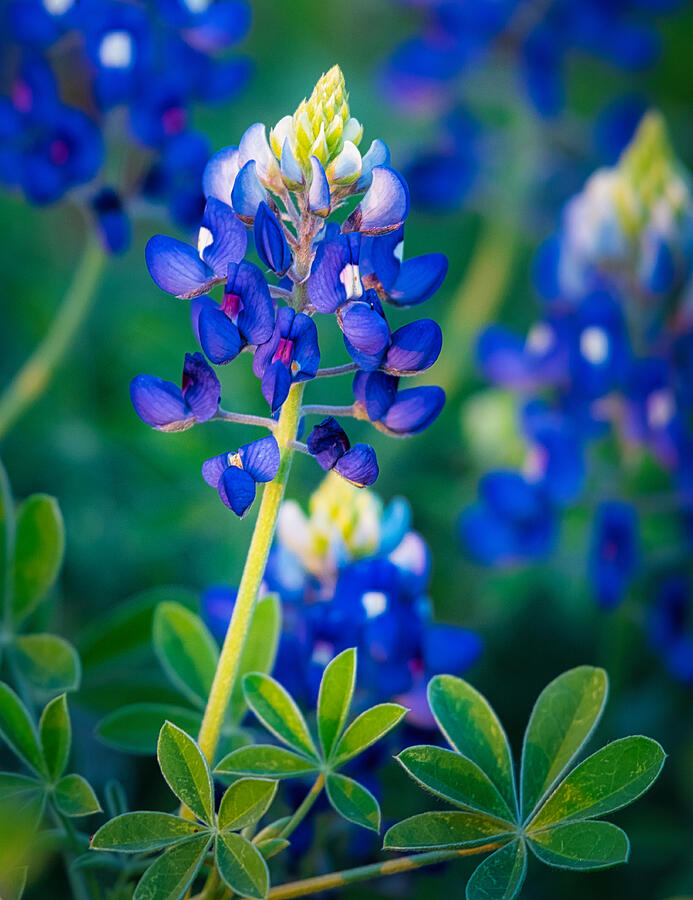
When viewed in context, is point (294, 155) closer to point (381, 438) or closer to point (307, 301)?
point (307, 301)

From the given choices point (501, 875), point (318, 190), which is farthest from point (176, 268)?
point (501, 875)

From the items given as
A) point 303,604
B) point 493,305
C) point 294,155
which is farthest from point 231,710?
point 493,305

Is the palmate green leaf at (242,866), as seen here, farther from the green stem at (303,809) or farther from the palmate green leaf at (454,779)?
the palmate green leaf at (454,779)

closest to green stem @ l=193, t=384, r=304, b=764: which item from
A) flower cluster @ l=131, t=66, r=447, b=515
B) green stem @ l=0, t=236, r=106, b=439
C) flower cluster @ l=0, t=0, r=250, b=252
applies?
flower cluster @ l=131, t=66, r=447, b=515

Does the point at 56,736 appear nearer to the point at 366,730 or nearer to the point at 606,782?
the point at 366,730

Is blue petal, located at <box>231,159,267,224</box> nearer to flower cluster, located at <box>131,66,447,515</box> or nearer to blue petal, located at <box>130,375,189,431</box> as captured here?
flower cluster, located at <box>131,66,447,515</box>
